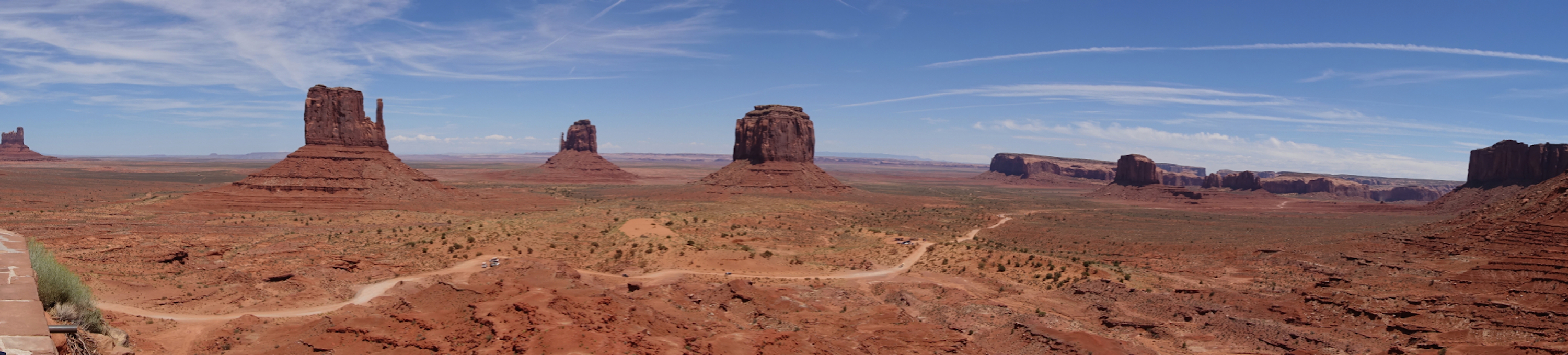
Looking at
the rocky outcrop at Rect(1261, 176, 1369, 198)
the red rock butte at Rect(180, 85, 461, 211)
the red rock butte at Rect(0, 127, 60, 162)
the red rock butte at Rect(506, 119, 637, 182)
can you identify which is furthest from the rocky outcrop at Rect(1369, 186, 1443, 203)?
the red rock butte at Rect(0, 127, 60, 162)

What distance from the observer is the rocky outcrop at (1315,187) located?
153375 mm

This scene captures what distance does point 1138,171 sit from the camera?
5394 inches

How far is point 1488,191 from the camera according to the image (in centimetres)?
9406

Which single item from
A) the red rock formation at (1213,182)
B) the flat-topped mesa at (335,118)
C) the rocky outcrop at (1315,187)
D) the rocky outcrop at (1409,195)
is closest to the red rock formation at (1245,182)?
the rocky outcrop at (1315,187)

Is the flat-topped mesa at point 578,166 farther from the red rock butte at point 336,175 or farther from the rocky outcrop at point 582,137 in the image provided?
the red rock butte at point 336,175

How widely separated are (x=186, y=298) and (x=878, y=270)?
29.5 m

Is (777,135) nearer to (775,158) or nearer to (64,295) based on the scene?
(775,158)

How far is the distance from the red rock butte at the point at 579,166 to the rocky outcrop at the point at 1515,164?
144 metres

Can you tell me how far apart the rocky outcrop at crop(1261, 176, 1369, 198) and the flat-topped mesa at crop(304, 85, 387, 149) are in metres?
167

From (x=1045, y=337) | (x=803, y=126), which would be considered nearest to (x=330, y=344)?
(x=1045, y=337)

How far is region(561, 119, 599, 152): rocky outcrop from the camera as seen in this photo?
16475cm

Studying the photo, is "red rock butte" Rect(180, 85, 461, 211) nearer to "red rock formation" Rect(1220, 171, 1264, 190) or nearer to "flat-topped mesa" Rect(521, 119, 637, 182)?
"flat-topped mesa" Rect(521, 119, 637, 182)

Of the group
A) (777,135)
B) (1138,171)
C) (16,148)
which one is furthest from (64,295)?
(16,148)

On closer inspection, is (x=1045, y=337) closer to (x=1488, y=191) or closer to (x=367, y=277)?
(x=367, y=277)
